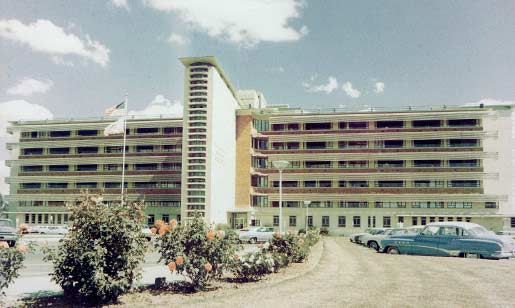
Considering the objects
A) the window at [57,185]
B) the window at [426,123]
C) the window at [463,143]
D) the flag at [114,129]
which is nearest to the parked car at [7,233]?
the flag at [114,129]

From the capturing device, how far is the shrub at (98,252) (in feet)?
28.9

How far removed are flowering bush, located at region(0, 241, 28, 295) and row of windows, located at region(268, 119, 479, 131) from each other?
52858 mm

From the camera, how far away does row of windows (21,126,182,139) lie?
61.4m

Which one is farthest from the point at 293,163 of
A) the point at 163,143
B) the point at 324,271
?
the point at 324,271

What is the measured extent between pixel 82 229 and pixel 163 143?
52.4 meters

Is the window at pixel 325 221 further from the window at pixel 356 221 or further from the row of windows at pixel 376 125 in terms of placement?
the row of windows at pixel 376 125

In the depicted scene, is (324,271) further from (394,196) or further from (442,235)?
(394,196)

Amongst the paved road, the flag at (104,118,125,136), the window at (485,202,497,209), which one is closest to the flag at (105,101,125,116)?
the flag at (104,118,125,136)

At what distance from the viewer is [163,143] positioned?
6050cm

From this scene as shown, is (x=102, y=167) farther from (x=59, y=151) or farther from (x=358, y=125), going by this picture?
(x=358, y=125)

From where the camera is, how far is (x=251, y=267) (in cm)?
1259

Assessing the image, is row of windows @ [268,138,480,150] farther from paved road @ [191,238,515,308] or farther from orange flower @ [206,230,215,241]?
orange flower @ [206,230,215,241]

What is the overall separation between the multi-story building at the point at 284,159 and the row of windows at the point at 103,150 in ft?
0.51

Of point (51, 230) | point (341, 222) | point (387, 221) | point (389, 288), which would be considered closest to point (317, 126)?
point (341, 222)
